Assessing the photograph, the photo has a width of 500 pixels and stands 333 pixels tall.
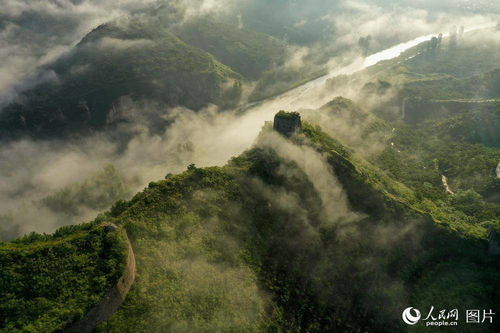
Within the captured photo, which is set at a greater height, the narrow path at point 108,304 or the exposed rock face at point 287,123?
the exposed rock face at point 287,123

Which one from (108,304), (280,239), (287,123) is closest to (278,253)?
(280,239)

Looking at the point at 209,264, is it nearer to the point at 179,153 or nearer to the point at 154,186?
the point at 154,186

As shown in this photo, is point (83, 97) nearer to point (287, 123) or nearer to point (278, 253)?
point (287, 123)

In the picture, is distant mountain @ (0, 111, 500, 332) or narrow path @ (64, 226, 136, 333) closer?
narrow path @ (64, 226, 136, 333)

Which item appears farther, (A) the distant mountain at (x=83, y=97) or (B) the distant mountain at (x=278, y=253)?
(A) the distant mountain at (x=83, y=97)

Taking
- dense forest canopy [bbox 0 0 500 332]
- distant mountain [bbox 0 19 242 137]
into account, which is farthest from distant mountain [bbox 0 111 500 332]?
distant mountain [bbox 0 19 242 137]

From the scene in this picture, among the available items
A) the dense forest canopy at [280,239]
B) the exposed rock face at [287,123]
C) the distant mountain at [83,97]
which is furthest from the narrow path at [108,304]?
the distant mountain at [83,97]

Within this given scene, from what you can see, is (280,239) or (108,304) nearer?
(108,304)

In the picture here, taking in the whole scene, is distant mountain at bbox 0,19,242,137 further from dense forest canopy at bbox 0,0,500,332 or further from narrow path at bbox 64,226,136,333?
narrow path at bbox 64,226,136,333

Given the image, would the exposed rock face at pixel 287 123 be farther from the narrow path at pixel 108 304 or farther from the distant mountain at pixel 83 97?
the distant mountain at pixel 83 97
